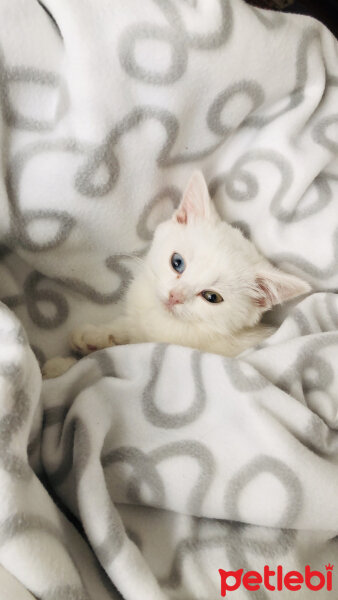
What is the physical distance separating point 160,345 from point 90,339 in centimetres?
18

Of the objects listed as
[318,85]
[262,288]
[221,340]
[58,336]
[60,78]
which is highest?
[318,85]

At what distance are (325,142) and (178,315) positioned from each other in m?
0.43

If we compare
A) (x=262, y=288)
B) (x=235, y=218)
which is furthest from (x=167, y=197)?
(x=262, y=288)

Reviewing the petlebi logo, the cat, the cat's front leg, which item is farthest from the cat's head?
the petlebi logo

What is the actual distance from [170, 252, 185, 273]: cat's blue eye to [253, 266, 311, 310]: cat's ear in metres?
0.14

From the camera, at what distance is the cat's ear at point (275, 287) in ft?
3.20

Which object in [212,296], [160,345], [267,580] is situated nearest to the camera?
[267,580]

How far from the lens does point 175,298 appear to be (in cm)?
100

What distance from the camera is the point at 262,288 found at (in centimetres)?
104

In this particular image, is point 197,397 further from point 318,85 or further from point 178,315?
point 318,85

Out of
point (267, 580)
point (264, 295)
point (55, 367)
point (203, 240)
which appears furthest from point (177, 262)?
point (267, 580)

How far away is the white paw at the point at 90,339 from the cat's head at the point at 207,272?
5.0 inches

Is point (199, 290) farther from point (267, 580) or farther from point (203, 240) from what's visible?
point (267, 580)

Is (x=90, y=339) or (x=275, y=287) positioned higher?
(x=275, y=287)
